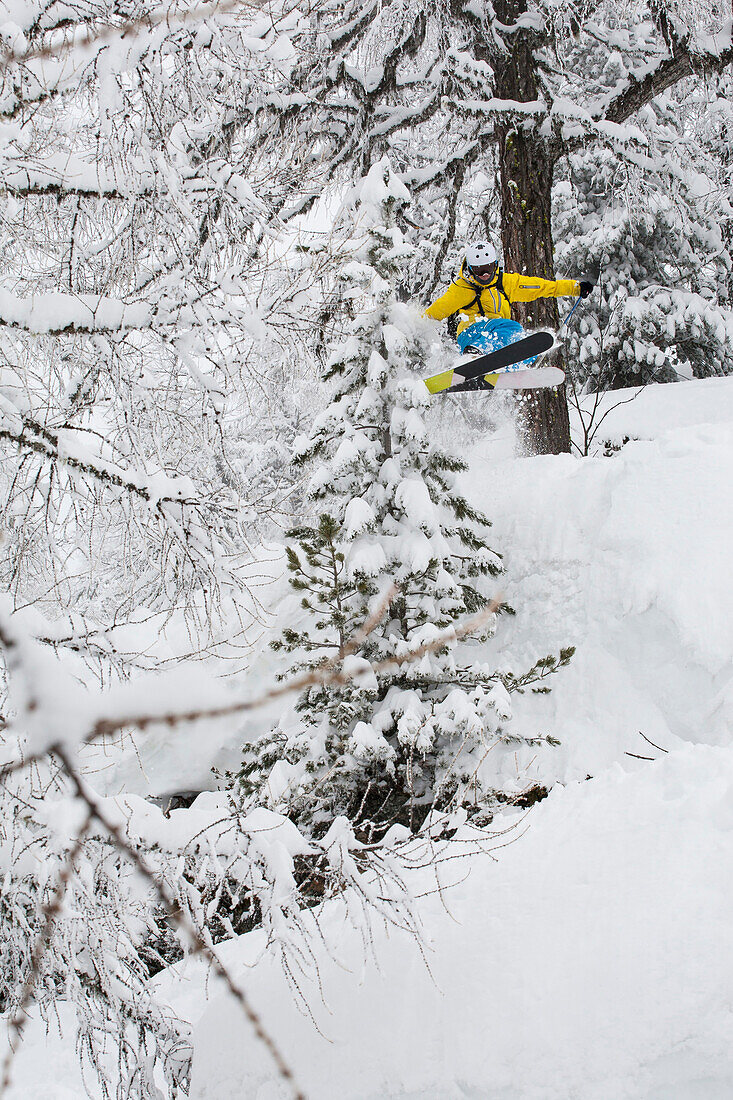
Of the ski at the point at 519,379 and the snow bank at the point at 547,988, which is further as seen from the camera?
the ski at the point at 519,379

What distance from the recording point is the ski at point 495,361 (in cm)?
650

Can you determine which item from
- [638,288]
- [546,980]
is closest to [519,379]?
[546,980]

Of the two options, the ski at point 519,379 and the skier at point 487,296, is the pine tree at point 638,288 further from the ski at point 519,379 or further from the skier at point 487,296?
the skier at point 487,296

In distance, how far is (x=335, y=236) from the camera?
3.38 meters

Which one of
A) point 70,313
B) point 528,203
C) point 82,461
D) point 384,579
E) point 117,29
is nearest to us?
point 117,29

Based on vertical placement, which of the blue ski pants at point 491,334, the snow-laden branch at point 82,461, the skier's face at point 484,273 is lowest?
the snow-laden branch at point 82,461

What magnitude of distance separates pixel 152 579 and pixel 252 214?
177 centimetres

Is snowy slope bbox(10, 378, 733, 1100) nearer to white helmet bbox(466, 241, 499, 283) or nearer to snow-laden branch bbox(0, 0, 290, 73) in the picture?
snow-laden branch bbox(0, 0, 290, 73)

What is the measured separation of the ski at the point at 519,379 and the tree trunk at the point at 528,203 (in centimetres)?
30

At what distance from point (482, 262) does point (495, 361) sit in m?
0.90

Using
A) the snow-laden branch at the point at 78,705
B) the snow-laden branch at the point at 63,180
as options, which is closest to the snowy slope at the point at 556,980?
the snow-laden branch at the point at 78,705

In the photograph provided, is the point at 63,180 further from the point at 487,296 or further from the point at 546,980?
the point at 487,296

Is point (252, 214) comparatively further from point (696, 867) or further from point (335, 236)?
point (696, 867)

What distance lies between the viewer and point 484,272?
6555mm
